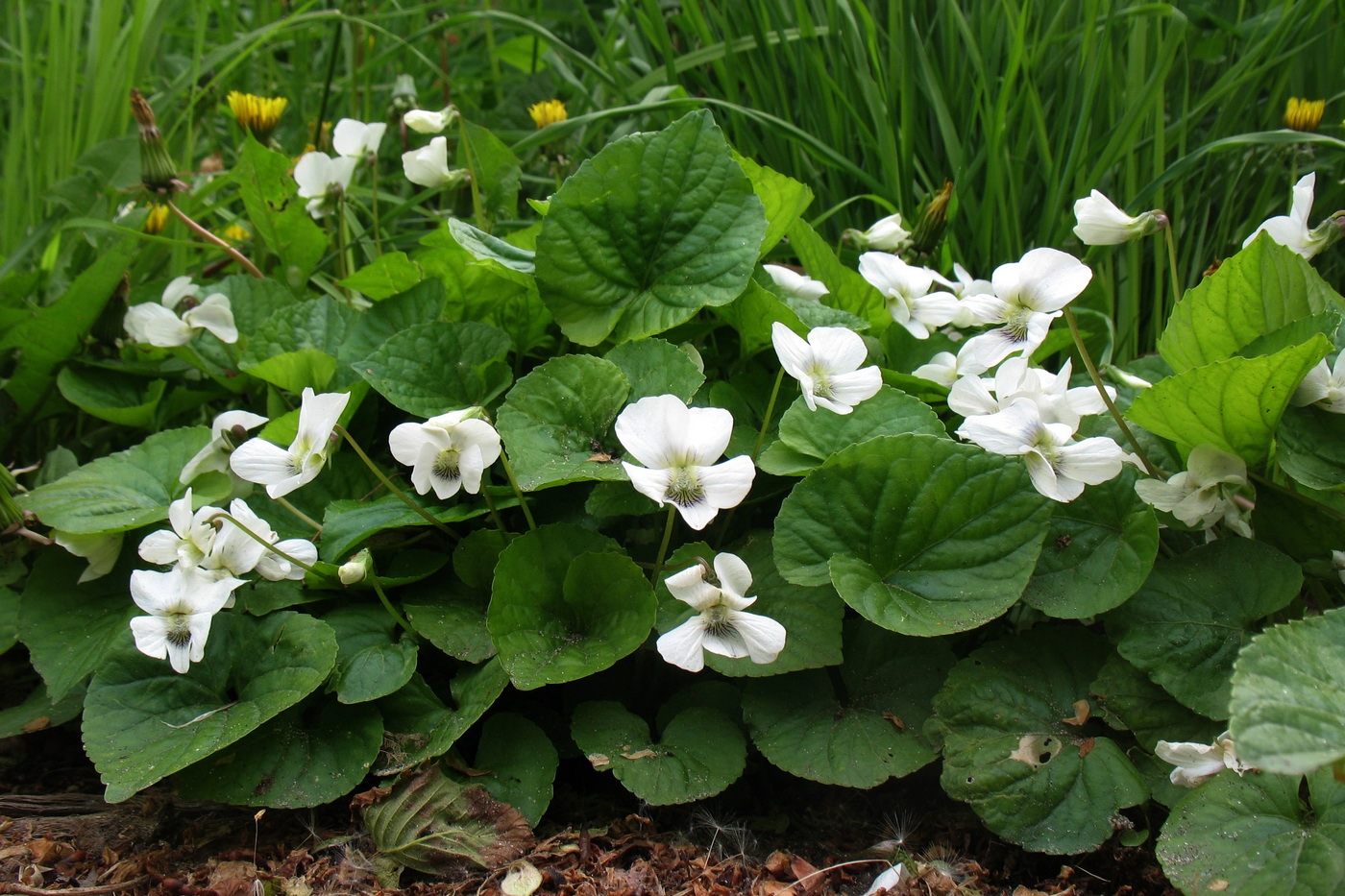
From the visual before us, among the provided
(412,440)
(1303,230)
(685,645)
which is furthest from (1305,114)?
(412,440)

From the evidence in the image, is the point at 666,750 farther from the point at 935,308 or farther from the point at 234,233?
the point at 234,233

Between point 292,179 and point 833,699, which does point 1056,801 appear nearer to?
point 833,699

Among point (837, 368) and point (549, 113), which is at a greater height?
point (549, 113)

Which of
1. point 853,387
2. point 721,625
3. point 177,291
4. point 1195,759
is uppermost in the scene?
point 177,291

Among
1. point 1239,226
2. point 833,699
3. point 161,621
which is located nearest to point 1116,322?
point 1239,226

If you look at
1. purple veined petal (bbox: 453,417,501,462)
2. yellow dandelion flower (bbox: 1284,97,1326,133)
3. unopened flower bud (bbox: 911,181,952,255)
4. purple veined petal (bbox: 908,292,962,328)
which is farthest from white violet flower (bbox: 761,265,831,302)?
yellow dandelion flower (bbox: 1284,97,1326,133)

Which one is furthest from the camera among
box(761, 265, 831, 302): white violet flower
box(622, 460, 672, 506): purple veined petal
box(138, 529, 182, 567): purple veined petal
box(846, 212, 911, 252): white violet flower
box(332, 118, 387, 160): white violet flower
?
box(332, 118, 387, 160): white violet flower

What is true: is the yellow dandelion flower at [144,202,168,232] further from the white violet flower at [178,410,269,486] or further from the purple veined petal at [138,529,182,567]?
the purple veined petal at [138,529,182,567]
